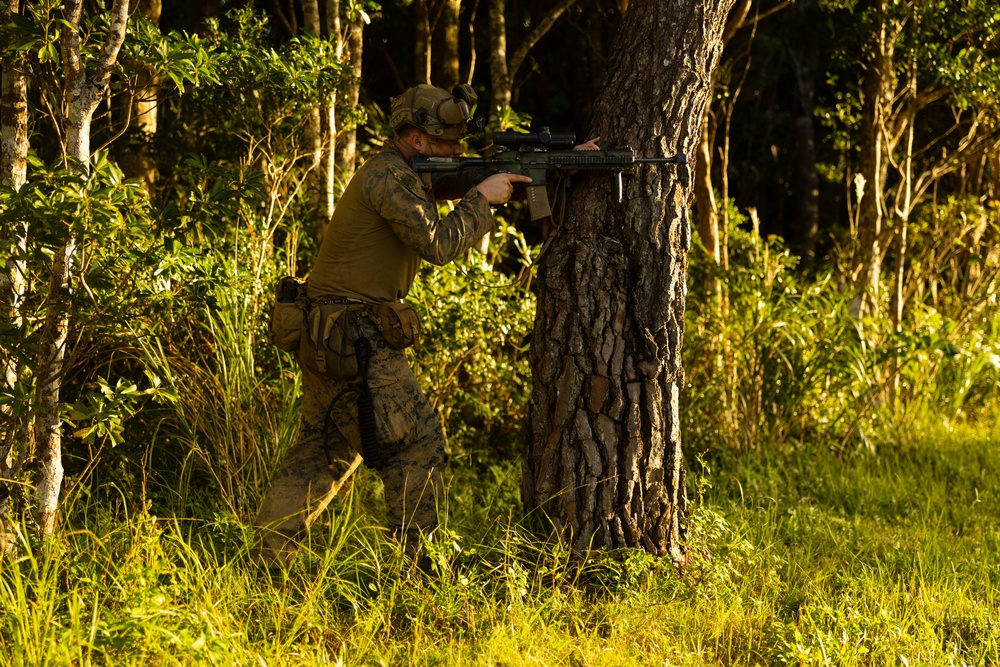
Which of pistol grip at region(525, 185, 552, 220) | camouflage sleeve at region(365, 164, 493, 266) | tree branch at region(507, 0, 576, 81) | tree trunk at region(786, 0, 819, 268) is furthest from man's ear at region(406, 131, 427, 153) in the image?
tree trunk at region(786, 0, 819, 268)

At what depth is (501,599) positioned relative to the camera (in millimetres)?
3559

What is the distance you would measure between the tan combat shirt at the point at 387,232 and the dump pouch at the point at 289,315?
0.06 metres

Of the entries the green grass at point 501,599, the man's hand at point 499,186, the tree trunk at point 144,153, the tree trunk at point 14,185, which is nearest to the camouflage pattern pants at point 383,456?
the green grass at point 501,599

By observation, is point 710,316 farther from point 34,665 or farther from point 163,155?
point 34,665

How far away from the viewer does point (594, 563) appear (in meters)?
3.76

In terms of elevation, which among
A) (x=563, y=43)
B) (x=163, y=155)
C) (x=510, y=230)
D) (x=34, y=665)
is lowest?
(x=34, y=665)

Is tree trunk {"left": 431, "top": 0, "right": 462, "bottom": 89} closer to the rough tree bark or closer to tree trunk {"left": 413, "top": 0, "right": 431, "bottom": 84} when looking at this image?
tree trunk {"left": 413, "top": 0, "right": 431, "bottom": 84}

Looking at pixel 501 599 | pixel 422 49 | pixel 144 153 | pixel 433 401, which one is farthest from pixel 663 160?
pixel 422 49

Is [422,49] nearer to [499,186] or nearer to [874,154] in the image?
[874,154]

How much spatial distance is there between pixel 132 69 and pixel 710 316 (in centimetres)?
357

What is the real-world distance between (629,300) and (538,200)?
20.4 inches

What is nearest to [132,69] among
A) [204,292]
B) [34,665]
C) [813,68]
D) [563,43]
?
[204,292]

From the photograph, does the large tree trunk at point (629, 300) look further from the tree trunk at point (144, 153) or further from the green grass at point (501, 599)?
the tree trunk at point (144, 153)

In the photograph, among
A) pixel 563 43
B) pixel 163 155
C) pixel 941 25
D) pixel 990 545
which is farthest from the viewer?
pixel 563 43
